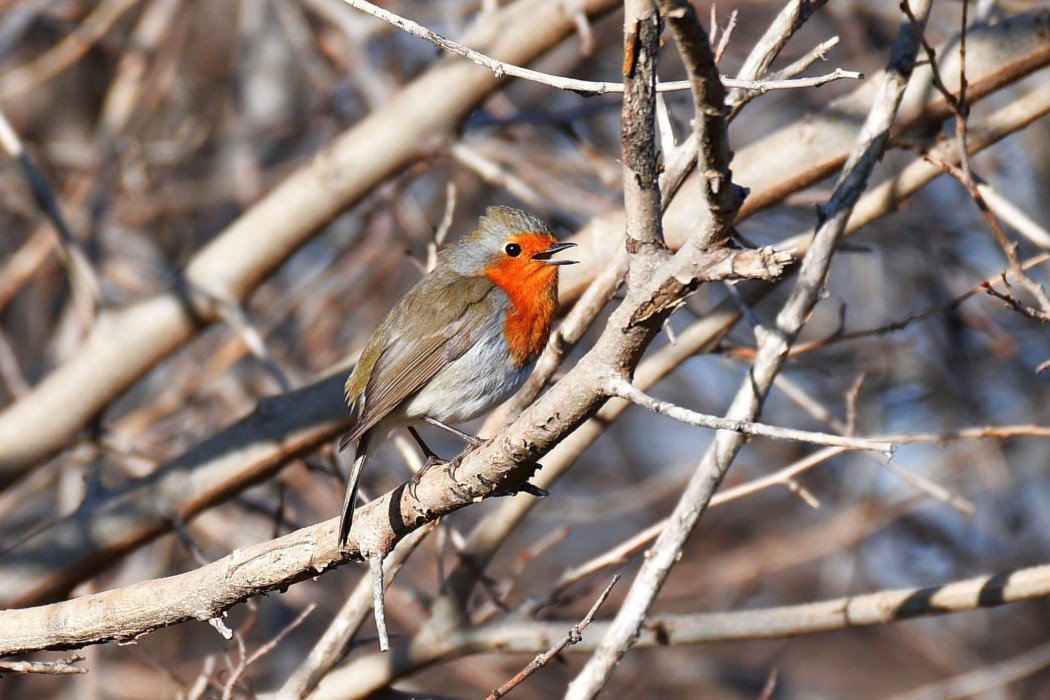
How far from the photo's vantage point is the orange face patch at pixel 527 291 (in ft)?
11.8

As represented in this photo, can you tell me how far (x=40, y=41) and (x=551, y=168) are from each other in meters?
4.36

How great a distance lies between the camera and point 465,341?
363 centimetres

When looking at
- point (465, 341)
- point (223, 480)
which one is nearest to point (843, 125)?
point (465, 341)

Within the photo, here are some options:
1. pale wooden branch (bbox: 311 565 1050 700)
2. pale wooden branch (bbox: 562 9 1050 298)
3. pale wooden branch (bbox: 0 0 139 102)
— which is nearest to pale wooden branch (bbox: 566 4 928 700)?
pale wooden branch (bbox: 311 565 1050 700)

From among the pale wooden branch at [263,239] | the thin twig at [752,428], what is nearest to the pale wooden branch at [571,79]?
the thin twig at [752,428]

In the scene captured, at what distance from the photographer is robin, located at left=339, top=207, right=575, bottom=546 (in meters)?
3.56

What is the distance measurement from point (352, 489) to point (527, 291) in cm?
113

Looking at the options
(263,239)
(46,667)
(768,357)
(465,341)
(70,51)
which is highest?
(70,51)

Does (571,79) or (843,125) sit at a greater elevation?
(843,125)

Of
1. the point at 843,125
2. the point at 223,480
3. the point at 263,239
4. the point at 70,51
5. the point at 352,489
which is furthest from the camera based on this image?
the point at 70,51

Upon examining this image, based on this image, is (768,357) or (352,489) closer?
(352,489)

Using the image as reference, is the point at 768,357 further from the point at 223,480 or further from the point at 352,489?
the point at 223,480

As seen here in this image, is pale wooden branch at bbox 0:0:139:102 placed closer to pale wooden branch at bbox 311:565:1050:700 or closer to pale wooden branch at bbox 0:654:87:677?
pale wooden branch at bbox 311:565:1050:700

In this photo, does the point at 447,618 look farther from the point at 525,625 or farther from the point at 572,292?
the point at 572,292
